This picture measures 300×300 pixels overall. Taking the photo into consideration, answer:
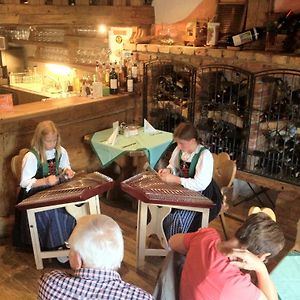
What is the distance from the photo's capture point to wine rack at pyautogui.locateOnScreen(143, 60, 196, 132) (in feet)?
13.3

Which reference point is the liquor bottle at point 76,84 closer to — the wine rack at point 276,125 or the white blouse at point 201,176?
the wine rack at point 276,125

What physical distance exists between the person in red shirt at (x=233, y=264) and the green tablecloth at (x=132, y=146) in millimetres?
1773

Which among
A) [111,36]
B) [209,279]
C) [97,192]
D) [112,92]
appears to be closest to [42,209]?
[97,192]

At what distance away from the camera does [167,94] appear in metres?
4.20

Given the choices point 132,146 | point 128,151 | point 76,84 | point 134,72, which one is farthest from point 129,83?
point 128,151

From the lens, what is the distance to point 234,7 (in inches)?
149

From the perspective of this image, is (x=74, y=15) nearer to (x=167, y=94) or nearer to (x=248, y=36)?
(x=167, y=94)

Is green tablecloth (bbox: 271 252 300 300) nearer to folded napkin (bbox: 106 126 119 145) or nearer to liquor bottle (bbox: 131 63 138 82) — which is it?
folded napkin (bbox: 106 126 119 145)

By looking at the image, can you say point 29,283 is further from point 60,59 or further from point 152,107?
point 60,59

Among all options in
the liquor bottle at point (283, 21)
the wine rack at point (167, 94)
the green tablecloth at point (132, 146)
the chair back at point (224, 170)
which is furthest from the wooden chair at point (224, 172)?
the liquor bottle at point (283, 21)

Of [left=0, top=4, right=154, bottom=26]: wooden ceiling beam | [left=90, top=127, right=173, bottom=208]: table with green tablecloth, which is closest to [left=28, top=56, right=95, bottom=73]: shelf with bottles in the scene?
[left=0, top=4, right=154, bottom=26]: wooden ceiling beam

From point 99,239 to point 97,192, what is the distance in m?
1.29

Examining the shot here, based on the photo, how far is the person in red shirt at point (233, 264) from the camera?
1438 millimetres

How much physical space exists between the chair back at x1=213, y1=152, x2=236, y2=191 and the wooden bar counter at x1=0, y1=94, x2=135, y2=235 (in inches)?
54.7
